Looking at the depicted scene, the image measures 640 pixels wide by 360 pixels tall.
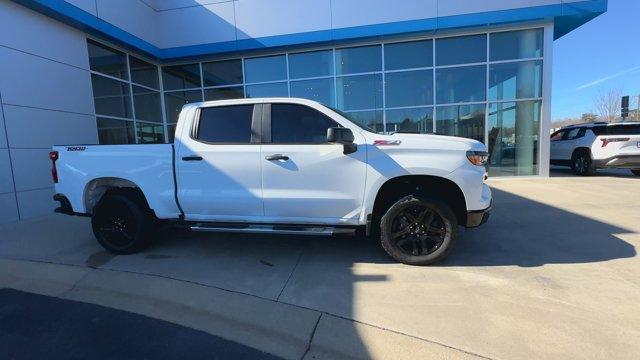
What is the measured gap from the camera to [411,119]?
11945 mm

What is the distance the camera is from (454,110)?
11688 millimetres

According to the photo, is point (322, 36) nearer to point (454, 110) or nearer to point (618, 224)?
point (454, 110)

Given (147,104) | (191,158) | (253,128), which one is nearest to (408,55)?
(253,128)

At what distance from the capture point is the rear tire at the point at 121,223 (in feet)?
15.8

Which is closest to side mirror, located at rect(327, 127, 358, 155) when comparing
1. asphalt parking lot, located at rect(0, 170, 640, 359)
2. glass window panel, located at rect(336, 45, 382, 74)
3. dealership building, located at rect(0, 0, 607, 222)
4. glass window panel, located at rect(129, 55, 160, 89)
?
asphalt parking lot, located at rect(0, 170, 640, 359)

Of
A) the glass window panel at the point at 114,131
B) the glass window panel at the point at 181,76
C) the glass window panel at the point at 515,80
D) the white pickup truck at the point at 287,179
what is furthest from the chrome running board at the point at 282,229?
the glass window panel at the point at 181,76

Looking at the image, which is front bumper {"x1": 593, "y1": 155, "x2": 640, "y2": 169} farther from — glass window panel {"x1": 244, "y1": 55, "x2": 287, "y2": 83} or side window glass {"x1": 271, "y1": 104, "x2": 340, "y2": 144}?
side window glass {"x1": 271, "y1": 104, "x2": 340, "y2": 144}

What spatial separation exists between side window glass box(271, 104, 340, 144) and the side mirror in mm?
367

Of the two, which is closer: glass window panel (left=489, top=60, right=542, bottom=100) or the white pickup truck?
the white pickup truck

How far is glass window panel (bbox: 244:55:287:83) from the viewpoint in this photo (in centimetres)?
1237

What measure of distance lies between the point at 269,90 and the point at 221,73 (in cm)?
196

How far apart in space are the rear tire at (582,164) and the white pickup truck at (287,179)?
10.1 m

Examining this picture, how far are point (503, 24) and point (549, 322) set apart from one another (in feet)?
34.2

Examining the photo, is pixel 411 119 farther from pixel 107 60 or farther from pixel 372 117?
pixel 107 60
